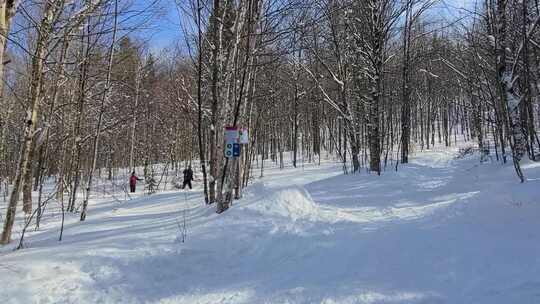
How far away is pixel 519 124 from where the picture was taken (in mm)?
9805

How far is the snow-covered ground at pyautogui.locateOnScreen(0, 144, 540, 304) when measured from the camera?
3.71 meters

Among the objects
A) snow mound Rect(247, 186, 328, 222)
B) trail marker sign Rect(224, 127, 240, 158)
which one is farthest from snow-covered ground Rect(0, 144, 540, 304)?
trail marker sign Rect(224, 127, 240, 158)

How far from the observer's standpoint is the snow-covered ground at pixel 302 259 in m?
3.71

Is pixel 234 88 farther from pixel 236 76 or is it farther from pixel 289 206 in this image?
pixel 289 206

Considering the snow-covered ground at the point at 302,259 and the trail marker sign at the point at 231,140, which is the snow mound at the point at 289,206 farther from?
the trail marker sign at the point at 231,140

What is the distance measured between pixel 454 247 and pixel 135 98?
2660cm

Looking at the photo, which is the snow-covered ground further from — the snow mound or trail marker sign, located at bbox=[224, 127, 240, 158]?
trail marker sign, located at bbox=[224, 127, 240, 158]

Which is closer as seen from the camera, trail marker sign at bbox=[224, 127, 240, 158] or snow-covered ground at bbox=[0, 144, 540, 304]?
snow-covered ground at bbox=[0, 144, 540, 304]

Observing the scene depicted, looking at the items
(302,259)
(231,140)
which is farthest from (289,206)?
(231,140)

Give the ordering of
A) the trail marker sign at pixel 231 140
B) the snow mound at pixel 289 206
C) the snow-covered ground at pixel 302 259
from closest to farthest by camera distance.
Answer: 1. the snow-covered ground at pixel 302 259
2. the snow mound at pixel 289 206
3. the trail marker sign at pixel 231 140

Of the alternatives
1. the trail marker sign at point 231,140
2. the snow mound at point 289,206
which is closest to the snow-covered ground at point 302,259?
the snow mound at point 289,206

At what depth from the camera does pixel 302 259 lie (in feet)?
15.4

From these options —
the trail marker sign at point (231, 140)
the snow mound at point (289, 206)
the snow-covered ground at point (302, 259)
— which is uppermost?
the trail marker sign at point (231, 140)

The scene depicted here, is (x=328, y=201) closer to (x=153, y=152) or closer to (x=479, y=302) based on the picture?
(x=479, y=302)
